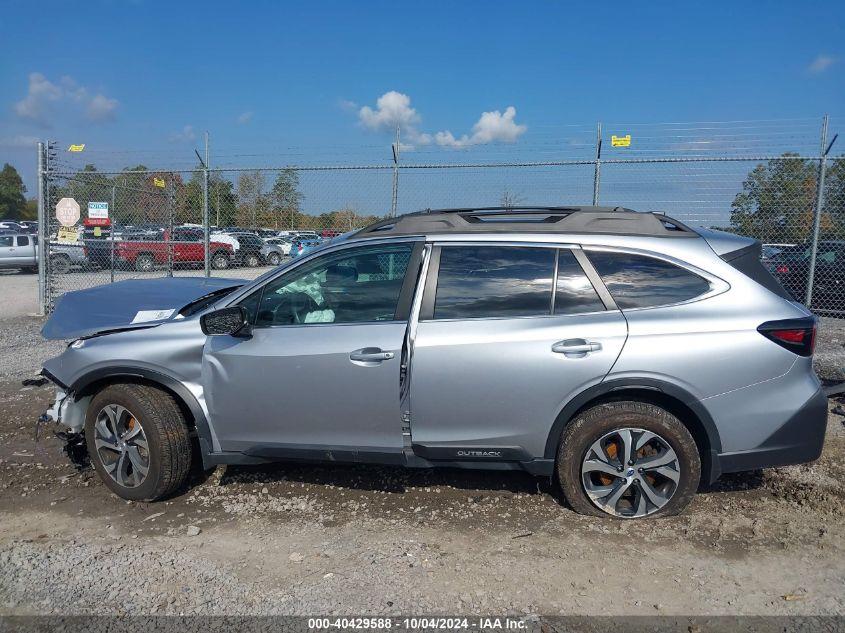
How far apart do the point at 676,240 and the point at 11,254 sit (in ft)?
75.2

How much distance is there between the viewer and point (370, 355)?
3752mm

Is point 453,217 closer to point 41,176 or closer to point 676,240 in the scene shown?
point 676,240

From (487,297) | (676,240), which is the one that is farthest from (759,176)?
(487,297)

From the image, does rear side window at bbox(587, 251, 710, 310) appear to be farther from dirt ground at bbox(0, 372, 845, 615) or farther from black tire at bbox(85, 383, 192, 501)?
black tire at bbox(85, 383, 192, 501)

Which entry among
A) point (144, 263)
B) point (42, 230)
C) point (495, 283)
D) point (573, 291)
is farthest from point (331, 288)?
point (144, 263)

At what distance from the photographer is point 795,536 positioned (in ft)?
12.2

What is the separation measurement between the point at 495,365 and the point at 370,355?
0.71 meters

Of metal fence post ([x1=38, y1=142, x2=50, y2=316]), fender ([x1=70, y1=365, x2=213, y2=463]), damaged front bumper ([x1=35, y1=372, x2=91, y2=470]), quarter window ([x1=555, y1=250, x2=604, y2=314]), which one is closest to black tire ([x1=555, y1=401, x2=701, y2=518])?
quarter window ([x1=555, y1=250, x2=604, y2=314])

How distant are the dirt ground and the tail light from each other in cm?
110

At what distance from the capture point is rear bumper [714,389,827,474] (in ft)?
11.8

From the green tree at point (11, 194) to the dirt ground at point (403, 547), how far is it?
71279mm

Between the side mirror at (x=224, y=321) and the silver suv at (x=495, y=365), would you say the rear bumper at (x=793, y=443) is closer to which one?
the silver suv at (x=495, y=365)

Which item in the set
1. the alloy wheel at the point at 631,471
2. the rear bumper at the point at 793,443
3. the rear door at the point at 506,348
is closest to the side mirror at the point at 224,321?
the rear door at the point at 506,348

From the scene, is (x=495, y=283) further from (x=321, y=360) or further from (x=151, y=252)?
(x=151, y=252)
